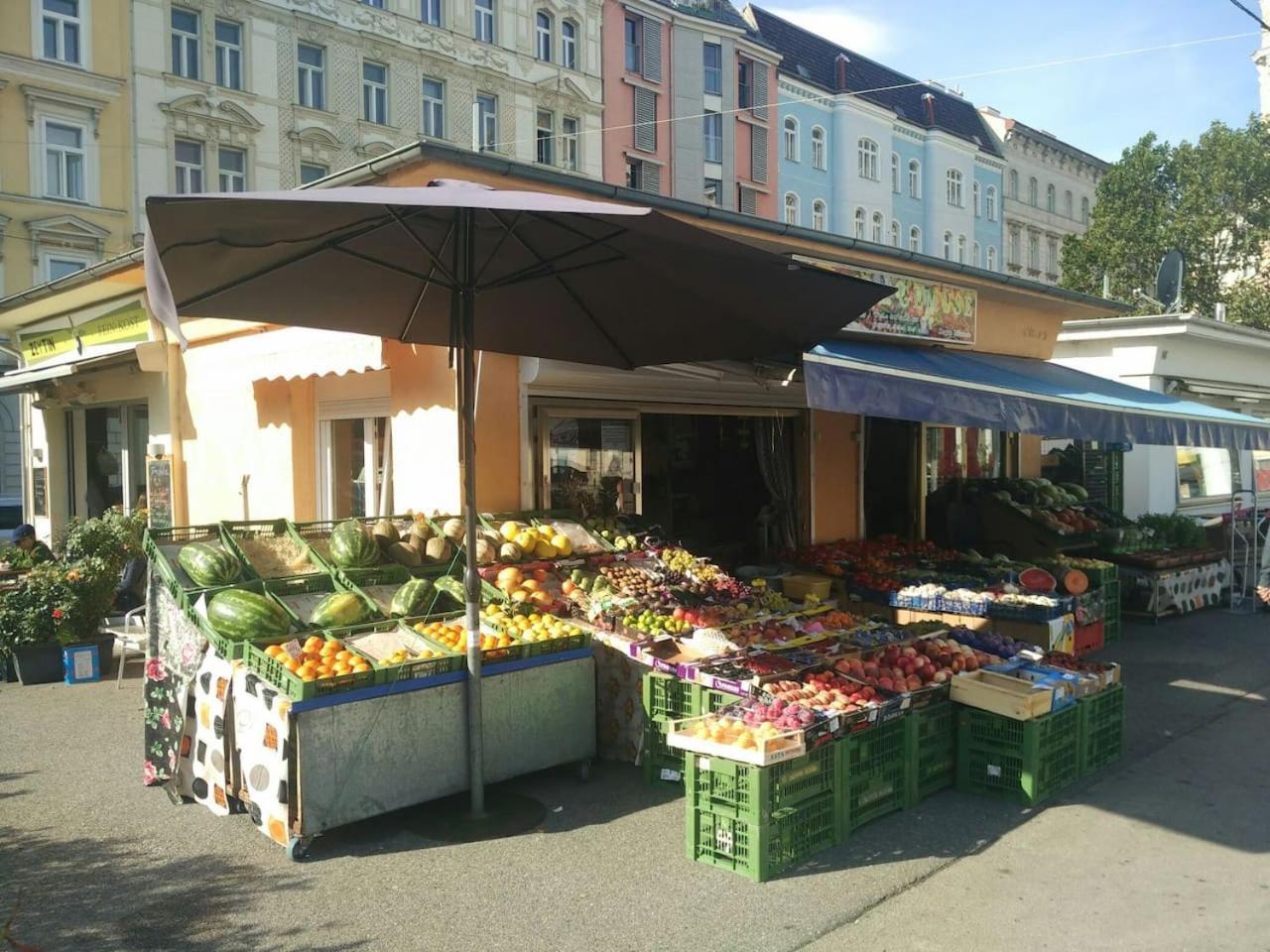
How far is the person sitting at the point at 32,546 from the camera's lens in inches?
404

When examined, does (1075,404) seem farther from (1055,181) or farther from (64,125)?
(1055,181)

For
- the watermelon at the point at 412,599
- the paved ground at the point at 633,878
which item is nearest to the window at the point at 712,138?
the watermelon at the point at 412,599

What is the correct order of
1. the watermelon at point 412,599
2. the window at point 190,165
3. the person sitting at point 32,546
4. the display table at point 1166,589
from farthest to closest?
the window at point 190,165 < the display table at point 1166,589 < the person sitting at point 32,546 < the watermelon at point 412,599

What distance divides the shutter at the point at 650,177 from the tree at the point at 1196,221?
15.9 m

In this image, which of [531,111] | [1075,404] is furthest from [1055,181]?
[1075,404]

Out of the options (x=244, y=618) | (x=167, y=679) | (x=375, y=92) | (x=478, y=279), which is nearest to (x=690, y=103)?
(x=375, y=92)

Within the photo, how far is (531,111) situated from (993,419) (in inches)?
1139

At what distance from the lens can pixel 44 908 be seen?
421cm

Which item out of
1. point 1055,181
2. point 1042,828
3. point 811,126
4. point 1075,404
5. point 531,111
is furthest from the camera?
point 1055,181

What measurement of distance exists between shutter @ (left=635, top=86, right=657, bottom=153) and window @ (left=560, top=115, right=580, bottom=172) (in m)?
2.49

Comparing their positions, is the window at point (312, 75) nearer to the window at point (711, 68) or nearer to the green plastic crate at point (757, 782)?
the window at point (711, 68)

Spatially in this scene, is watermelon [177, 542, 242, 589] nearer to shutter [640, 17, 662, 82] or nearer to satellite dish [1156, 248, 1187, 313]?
satellite dish [1156, 248, 1187, 313]

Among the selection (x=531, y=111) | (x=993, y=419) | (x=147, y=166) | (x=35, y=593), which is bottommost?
(x=35, y=593)

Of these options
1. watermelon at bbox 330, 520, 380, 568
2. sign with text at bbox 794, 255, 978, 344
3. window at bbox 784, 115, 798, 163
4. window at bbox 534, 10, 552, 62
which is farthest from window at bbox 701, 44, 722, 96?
watermelon at bbox 330, 520, 380, 568
